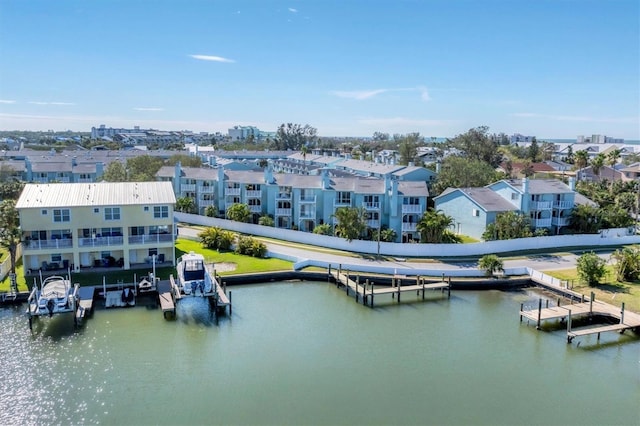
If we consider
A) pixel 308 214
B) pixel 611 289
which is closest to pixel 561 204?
pixel 611 289

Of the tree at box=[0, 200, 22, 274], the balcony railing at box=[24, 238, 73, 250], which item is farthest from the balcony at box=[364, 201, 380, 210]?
the tree at box=[0, 200, 22, 274]

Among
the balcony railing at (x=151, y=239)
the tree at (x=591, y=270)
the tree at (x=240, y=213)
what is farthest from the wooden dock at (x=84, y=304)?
the tree at (x=591, y=270)

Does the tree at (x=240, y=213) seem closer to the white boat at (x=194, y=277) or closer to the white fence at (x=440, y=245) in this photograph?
the white fence at (x=440, y=245)

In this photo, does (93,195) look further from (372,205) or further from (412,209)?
(412,209)

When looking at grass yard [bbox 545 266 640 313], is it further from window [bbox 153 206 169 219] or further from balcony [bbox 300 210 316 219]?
window [bbox 153 206 169 219]

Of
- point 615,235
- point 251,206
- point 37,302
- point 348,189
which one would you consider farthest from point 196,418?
point 615,235

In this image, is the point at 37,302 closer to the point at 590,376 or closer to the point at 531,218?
the point at 590,376
